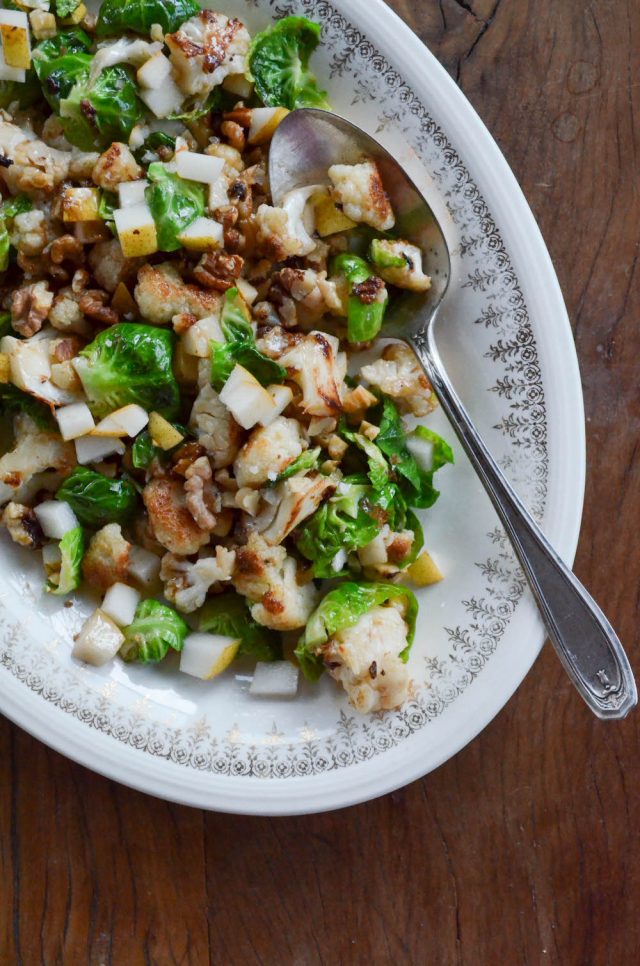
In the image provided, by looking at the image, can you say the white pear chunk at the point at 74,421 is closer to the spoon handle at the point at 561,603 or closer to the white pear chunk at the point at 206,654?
the white pear chunk at the point at 206,654

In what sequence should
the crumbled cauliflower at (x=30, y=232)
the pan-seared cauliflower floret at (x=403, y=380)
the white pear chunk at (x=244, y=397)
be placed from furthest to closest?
1. the pan-seared cauliflower floret at (x=403, y=380)
2. the crumbled cauliflower at (x=30, y=232)
3. the white pear chunk at (x=244, y=397)

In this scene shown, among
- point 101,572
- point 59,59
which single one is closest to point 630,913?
point 101,572

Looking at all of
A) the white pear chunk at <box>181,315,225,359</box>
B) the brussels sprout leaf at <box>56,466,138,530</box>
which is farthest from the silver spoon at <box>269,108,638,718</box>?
the brussels sprout leaf at <box>56,466,138,530</box>

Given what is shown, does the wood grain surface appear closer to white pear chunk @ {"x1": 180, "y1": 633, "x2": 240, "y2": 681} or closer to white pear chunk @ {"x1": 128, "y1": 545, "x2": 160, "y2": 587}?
white pear chunk @ {"x1": 180, "y1": 633, "x2": 240, "y2": 681}

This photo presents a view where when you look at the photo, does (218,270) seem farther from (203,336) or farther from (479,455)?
(479,455)

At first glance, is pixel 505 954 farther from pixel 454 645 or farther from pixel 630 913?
pixel 454 645

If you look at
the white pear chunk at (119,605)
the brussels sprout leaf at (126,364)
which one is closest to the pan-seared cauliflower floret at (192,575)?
the white pear chunk at (119,605)
